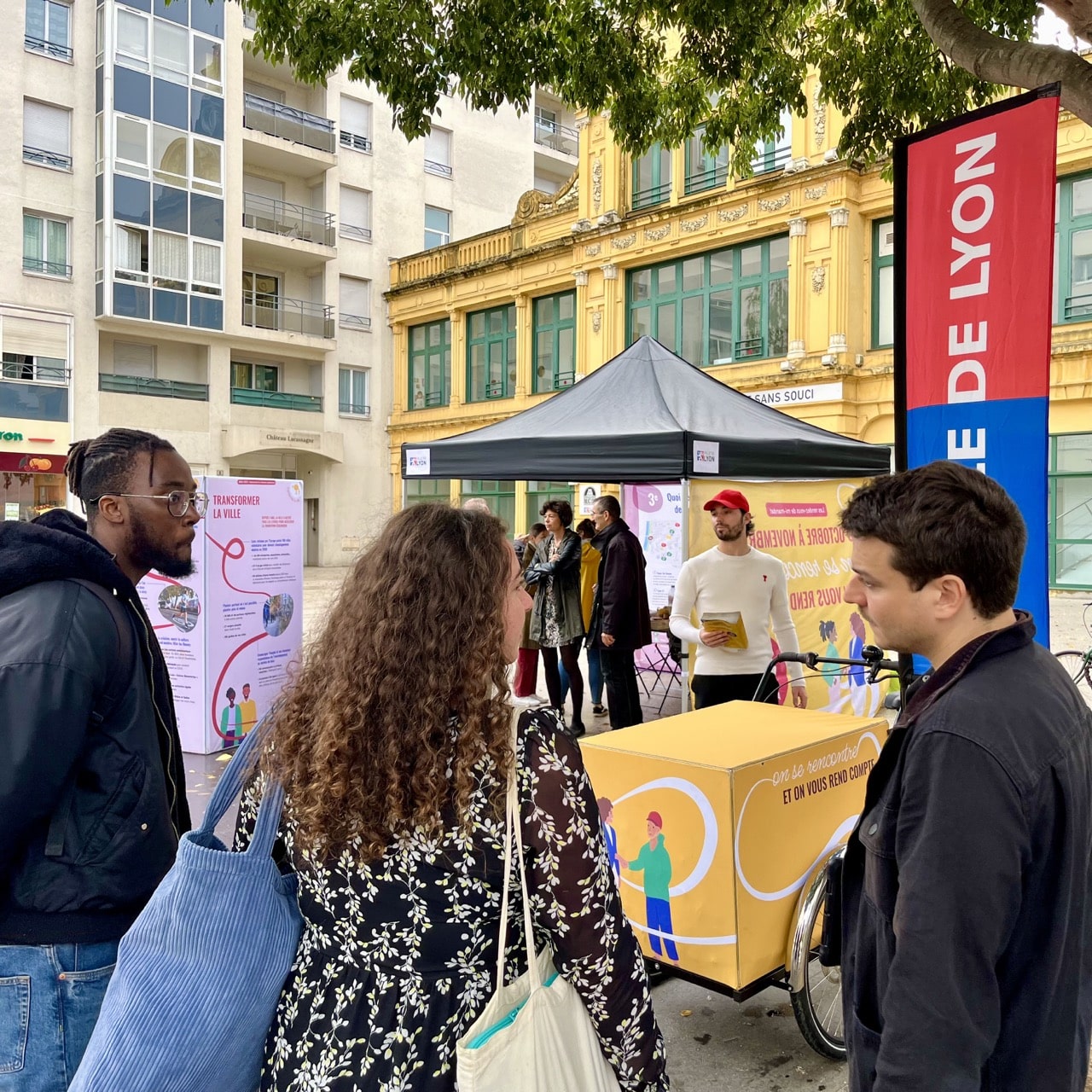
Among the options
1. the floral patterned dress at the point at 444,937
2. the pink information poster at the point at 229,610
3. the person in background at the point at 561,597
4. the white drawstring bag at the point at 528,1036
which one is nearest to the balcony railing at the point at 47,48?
the pink information poster at the point at 229,610

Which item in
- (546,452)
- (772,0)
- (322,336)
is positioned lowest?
(546,452)

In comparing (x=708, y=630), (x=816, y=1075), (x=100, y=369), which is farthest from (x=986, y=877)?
(x=100, y=369)

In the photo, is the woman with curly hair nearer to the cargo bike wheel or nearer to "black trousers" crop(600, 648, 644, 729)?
the cargo bike wheel

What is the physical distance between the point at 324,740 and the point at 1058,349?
17.8 meters

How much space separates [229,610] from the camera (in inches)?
278

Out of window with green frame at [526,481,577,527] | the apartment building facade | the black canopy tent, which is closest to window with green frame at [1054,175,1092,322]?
the black canopy tent

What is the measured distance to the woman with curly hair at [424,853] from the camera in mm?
1479

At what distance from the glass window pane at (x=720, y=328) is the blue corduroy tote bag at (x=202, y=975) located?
795 inches

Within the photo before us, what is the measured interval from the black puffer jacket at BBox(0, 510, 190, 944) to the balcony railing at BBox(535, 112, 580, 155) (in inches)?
1438

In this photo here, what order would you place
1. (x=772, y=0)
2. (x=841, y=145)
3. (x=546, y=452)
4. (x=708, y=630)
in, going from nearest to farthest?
(x=708, y=630), (x=772, y=0), (x=841, y=145), (x=546, y=452)

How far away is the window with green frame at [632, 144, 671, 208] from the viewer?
71.8 feet

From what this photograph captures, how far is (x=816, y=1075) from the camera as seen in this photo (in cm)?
295

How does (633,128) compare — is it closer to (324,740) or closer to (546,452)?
(546,452)

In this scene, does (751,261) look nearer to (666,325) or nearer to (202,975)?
(666,325)
